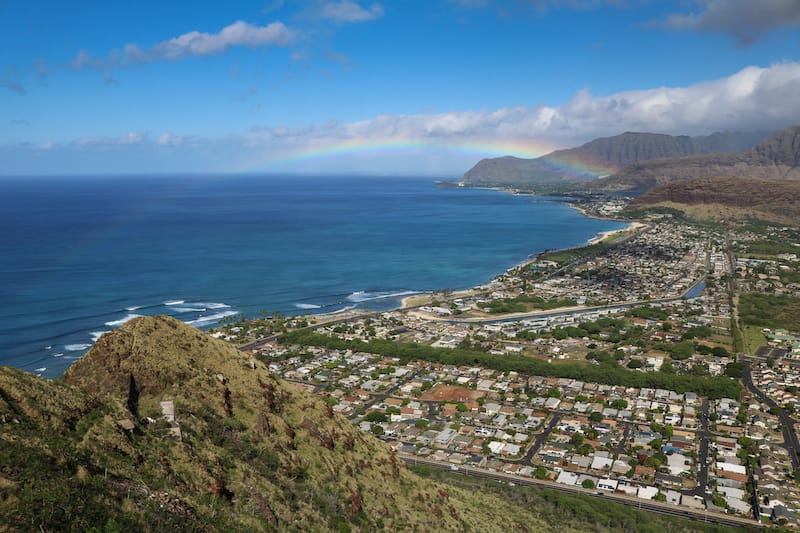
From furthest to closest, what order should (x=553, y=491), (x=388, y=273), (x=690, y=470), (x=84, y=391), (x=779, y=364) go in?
1. (x=388, y=273)
2. (x=779, y=364)
3. (x=690, y=470)
4. (x=553, y=491)
5. (x=84, y=391)

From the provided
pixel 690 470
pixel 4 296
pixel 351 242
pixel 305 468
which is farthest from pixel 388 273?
pixel 305 468

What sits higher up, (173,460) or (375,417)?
(173,460)

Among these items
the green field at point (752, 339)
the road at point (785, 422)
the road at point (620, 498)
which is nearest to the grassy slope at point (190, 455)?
the road at point (620, 498)

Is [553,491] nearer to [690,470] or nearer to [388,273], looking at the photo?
[690,470]

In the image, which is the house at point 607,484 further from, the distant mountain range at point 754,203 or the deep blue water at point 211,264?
the distant mountain range at point 754,203

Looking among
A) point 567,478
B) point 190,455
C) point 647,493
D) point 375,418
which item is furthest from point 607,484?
point 190,455

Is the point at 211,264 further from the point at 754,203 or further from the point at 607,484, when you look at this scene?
the point at 754,203

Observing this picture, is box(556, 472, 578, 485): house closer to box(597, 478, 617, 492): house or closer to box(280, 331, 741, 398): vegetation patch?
box(597, 478, 617, 492): house
